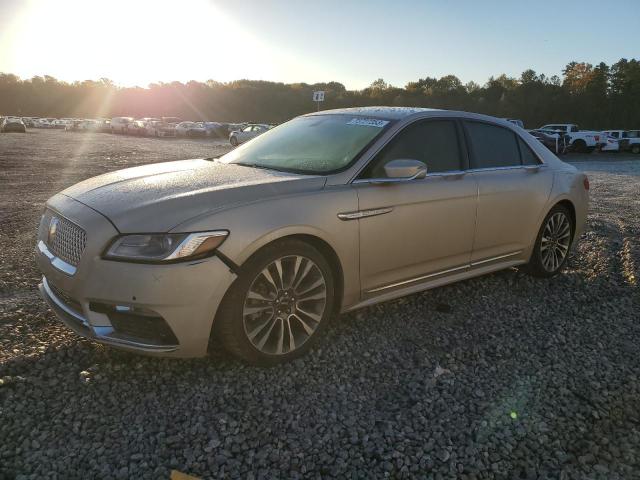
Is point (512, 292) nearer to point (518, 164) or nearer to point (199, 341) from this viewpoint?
point (518, 164)

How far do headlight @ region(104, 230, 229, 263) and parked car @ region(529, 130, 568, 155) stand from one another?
2893 centimetres

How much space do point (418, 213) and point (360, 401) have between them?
1.47 metres

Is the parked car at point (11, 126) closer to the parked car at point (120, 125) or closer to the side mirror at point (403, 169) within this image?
the parked car at point (120, 125)

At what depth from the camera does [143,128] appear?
46.4 m

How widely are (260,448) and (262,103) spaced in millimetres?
90268

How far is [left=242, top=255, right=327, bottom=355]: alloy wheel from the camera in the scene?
308 cm

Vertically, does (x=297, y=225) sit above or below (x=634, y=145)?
above

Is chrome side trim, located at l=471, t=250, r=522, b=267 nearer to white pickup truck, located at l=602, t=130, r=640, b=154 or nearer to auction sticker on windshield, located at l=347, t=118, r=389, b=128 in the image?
auction sticker on windshield, located at l=347, t=118, r=389, b=128

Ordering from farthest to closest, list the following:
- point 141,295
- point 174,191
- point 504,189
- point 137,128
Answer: point 137,128, point 504,189, point 174,191, point 141,295

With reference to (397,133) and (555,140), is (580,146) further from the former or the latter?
(397,133)

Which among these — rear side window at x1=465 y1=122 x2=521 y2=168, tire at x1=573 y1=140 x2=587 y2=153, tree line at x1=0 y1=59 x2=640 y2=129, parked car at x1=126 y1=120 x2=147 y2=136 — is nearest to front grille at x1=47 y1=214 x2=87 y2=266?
rear side window at x1=465 y1=122 x2=521 y2=168

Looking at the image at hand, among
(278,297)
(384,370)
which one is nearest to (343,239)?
(278,297)

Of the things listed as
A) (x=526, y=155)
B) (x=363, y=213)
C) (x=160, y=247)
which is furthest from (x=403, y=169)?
(x=526, y=155)

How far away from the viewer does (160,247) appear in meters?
2.80
